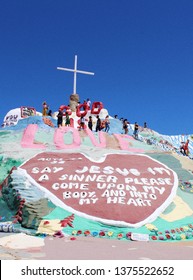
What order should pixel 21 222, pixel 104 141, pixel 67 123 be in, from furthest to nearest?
pixel 67 123 < pixel 104 141 < pixel 21 222

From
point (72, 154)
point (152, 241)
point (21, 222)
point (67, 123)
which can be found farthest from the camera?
point (67, 123)

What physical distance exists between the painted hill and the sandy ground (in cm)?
55

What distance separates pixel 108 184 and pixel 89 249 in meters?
3.75

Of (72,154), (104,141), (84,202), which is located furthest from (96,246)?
(104,141)

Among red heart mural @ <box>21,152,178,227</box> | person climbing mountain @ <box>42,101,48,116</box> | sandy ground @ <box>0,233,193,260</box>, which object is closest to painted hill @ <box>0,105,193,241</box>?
red heart mural @ <box>21,152,178,227</box>

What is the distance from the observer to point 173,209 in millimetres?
11812

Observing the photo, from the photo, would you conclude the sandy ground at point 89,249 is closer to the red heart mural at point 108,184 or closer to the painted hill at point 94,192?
the painted hill at point 94,192

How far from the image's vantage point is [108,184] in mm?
12219

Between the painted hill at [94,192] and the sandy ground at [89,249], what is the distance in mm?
554

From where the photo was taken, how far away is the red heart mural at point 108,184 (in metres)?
11.2

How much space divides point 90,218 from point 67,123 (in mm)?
9890

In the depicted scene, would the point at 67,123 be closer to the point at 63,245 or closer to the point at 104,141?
the point at 104,141

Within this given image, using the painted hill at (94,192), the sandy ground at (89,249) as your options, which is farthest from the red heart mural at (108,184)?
the sandy ground at (89,249)
